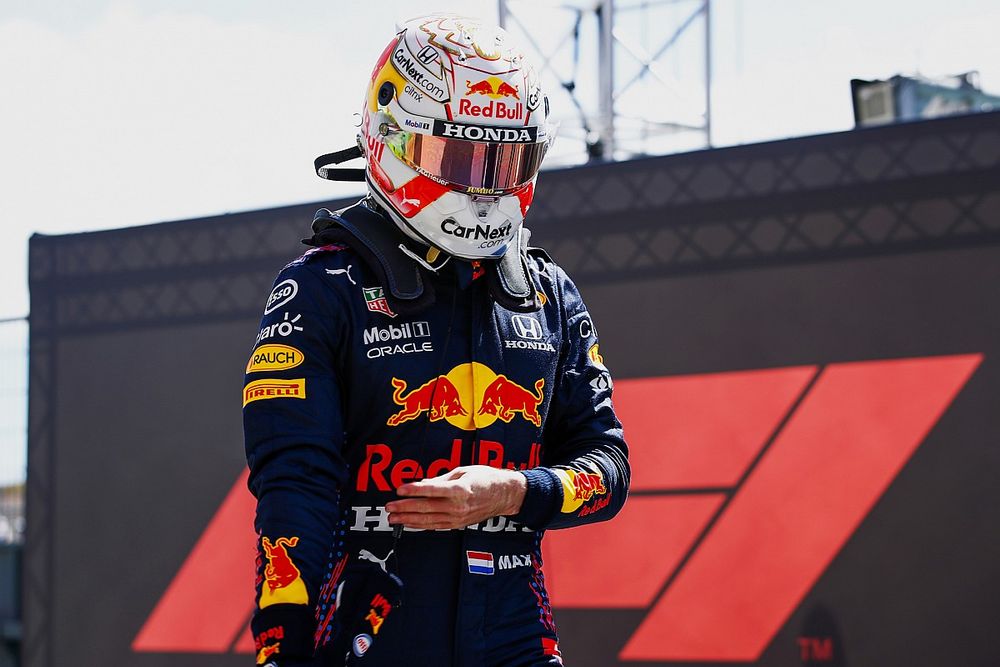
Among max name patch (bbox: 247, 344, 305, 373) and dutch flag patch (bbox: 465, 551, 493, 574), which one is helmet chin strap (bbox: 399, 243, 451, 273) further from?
dutch flag patch (bbox: 465, 551, 493, 574)

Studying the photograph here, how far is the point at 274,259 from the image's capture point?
270 inches

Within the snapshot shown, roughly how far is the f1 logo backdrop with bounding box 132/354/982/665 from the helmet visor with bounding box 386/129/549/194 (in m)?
4.05

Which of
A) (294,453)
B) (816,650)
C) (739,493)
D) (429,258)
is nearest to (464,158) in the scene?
(429,258)

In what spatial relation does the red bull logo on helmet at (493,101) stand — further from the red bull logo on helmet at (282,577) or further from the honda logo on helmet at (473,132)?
the red bull logo on helmet at (282,577)

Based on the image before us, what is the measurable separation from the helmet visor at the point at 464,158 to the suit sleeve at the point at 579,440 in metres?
0.23

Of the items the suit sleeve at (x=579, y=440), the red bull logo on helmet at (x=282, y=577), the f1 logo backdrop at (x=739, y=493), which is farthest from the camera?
the f1 logo backdrop at (x=739, y=493)

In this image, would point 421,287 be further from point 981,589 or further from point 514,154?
point 981,589

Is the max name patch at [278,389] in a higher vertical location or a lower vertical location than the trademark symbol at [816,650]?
higher

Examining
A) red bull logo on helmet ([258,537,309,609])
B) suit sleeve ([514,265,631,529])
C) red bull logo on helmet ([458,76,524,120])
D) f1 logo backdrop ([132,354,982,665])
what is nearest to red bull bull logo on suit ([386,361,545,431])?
suit sleeve ([514,265,631,529])

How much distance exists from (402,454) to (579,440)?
34 centimetres

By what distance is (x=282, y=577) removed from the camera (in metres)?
1.62

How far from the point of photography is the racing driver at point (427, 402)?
1.68 meters

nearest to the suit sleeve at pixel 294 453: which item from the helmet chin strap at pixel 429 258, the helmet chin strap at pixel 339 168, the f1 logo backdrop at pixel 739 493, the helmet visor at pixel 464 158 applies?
the helmet chin strap at pixel 429 258

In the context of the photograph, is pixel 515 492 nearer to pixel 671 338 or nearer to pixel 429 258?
pixel 429 258
